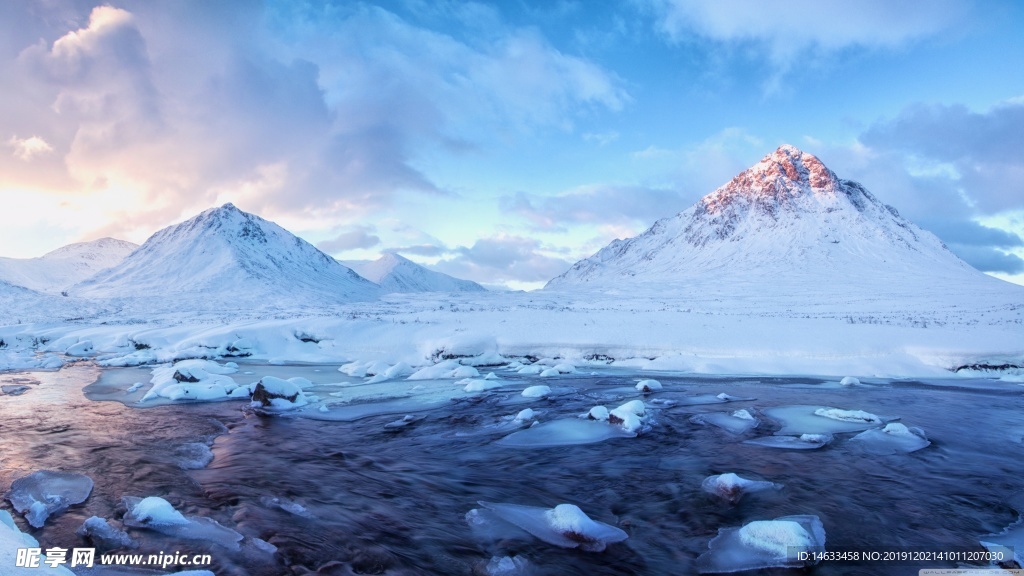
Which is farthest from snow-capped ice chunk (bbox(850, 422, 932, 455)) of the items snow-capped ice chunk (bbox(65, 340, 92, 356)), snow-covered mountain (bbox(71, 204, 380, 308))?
snow-covered mountain (bbox(71, 204, 380, 308))

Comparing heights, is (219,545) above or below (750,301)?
below

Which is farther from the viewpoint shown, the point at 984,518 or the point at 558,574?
the point at 984,518

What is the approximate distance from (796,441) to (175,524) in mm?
10267

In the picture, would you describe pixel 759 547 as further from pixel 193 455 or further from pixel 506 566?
pixel 193 455

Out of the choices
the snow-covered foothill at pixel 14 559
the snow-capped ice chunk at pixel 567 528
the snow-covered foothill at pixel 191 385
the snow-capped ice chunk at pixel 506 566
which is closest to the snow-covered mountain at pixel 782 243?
the snow-covered foothill at pixel 191 385

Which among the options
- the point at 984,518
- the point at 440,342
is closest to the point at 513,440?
the point at 984,518

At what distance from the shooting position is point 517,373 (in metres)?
21.6

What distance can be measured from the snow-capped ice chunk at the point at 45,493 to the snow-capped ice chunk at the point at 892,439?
1235 cm

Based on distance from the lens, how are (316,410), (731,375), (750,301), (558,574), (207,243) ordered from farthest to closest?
(207,243)
(750,301)
(731,375)
(316,410)
(558,574)

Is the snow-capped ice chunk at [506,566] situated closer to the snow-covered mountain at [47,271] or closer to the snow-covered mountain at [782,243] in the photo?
the snow-covered mountain at [782,243]

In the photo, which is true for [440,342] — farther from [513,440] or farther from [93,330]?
[93,330]

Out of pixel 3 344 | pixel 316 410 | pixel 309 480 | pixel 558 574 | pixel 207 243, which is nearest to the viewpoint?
pixel 558 574

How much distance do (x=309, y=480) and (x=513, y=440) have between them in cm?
410

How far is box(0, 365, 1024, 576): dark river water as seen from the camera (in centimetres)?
541
